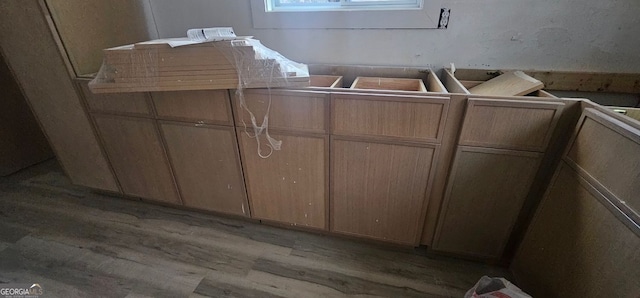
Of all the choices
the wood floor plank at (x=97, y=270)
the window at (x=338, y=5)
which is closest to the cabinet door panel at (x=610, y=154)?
the window at (x=338, y=5)

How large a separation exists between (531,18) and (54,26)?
8.31 ft

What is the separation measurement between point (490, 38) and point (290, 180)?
1352 millimetres

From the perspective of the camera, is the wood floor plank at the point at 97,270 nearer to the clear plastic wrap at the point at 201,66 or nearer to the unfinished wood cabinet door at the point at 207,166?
the unfinished wood cabinet door at the point at 207,166

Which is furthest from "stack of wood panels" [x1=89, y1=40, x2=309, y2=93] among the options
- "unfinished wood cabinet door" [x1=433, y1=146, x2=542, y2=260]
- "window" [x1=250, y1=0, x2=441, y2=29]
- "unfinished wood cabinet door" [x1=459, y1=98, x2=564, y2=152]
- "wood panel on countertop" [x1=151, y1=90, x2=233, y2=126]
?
"unfinished wood cabinet door" [x1=433, y1=146, x2=542, y2=260]

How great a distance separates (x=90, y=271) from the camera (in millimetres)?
1468

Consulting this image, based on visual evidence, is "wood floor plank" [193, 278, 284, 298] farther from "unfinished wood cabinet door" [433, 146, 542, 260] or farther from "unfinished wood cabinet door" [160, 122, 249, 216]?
"unfinished wood cabinet door" [433, 146, 542, 260]

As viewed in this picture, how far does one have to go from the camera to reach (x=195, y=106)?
142cm

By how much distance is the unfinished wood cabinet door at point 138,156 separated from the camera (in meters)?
1.61

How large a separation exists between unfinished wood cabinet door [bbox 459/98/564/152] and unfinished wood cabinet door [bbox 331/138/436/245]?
0.21 metres

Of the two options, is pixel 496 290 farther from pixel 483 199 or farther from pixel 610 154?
pixel 610 154

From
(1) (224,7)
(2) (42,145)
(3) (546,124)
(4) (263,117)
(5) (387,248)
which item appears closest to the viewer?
(3) (546,124)

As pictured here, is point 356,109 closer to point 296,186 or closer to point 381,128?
point 381,128

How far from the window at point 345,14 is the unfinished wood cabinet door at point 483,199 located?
0.82 m

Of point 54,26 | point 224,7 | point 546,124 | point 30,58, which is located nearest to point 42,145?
point 30,58
